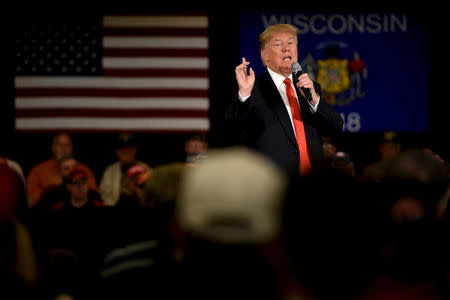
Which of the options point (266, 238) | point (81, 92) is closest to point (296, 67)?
point (266, 238)

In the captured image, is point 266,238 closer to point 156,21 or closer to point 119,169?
point 119,169

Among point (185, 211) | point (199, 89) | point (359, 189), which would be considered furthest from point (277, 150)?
point (199, 89)

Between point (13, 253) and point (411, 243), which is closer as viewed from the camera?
→ point (411, 243)

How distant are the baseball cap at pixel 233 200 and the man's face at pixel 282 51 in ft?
7.94

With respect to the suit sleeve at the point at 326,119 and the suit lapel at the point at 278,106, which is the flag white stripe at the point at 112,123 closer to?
the suit lapel at the point at 278,106

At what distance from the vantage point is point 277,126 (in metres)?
3.60

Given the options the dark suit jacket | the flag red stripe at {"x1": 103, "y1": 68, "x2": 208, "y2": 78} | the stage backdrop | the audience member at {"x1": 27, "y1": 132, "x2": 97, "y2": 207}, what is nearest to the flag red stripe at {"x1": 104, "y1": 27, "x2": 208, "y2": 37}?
the flag red stripe at {"x1": 103, "y1": 68, "x2": 208, "y2": 78}

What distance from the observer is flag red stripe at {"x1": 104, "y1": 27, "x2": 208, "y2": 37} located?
23.1 feet

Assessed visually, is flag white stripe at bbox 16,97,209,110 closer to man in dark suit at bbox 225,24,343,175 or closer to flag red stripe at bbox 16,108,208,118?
flag red stripe at bbox 16,108,208,118

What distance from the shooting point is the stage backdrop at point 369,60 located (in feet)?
22.9

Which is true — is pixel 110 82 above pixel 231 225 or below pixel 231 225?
above

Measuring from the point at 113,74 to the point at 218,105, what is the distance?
39.5 inches

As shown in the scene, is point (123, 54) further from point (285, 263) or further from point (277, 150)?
point (285, 263)

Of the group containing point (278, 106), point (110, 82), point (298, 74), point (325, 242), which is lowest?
point (325, 242)
